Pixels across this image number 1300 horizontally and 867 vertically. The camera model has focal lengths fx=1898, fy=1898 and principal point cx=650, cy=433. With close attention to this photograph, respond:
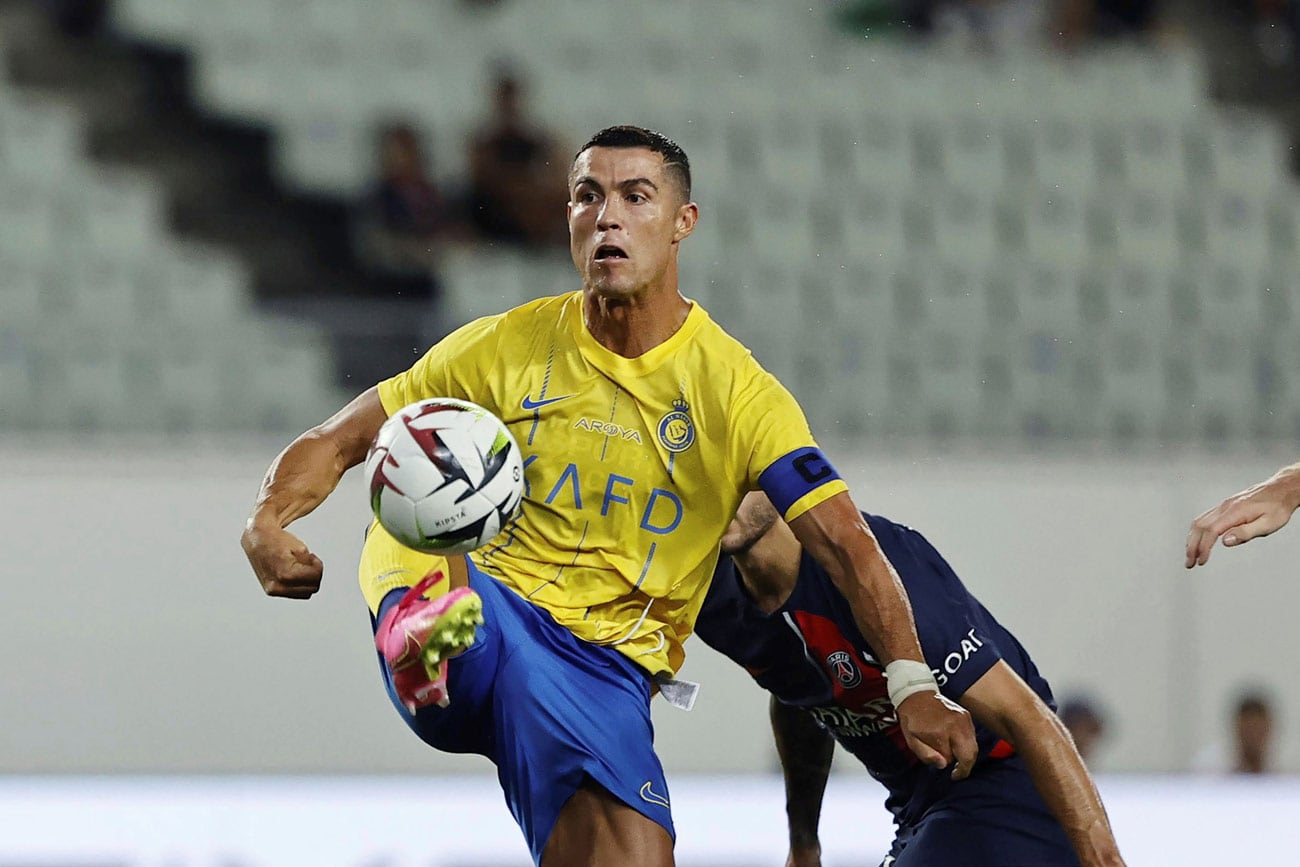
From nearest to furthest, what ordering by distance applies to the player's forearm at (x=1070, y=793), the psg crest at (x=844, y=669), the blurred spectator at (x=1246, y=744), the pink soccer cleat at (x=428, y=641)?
the pink soccer cleat at (x=428, y=641), the player's forearm at (x=1070, y=793), the psg crest at (x=844, y=669), the blurred spectator at (x=1246, y=744)

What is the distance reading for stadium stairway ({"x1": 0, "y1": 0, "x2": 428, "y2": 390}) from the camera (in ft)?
31.7

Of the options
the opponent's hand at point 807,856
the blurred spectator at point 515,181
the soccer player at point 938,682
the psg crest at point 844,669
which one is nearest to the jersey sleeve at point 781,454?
the soccer player at point 938,682

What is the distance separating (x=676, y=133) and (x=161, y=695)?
152 inches

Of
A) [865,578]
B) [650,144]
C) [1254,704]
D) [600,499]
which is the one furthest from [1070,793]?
[1254,704]

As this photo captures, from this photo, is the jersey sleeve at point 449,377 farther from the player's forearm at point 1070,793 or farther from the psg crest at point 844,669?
the player's forearm at point 1070,793

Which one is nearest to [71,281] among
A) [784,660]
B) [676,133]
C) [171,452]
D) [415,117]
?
[171,452]

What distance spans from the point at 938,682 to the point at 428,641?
122cm

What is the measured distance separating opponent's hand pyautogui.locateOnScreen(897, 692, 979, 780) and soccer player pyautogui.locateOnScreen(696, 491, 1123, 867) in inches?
13.1

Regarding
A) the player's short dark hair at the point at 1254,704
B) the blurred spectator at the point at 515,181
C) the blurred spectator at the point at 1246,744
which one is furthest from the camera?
the blurred spectator at the point at 515,181

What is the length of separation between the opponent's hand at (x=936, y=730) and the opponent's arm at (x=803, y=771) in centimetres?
120

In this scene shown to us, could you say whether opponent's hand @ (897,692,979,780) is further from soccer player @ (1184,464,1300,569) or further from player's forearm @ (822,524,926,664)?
soccer player @ (1184,464,1300,569)

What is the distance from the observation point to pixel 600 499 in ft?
14.2

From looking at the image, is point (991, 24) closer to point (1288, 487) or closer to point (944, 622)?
point (1288, 487)

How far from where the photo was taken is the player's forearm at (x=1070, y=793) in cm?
420
